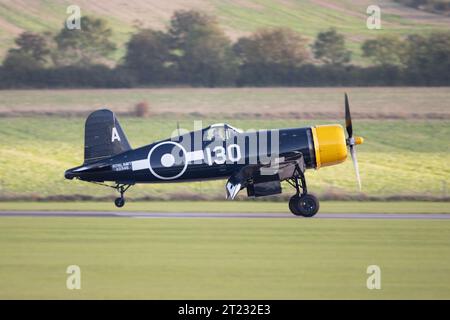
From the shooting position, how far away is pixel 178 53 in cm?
5853

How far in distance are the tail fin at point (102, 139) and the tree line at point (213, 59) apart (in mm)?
28223

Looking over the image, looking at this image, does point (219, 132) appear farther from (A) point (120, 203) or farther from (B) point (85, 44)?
(B) point (85, 44)

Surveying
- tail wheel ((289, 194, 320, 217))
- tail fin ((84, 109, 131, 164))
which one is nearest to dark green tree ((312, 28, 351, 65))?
tail fin ((84, 109, 131, 164))

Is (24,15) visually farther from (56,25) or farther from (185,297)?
(185,297)

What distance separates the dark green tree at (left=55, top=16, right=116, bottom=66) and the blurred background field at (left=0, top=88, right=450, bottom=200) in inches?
167

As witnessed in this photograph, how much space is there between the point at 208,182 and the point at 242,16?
28653 millimetres

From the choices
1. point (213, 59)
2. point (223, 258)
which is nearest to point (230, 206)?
point (223, 258)

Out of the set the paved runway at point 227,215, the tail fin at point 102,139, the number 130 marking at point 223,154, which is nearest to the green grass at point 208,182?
the tail fin at point 102,139

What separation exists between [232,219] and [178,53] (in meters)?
35.9

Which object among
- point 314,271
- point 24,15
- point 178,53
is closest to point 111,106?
point 178,53

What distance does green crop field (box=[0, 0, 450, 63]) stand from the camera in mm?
59375

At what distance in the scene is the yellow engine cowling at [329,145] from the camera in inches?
952

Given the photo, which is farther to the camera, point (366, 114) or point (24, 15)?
point (24, 15)

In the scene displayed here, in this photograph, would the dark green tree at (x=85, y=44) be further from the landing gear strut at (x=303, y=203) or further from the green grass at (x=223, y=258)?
the green grass at (x=223, y=258)
